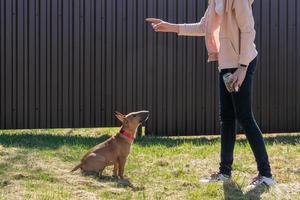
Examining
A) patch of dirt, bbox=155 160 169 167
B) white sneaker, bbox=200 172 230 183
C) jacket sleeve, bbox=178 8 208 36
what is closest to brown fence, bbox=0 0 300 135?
patch of dirt, bbox=155 160 169 167

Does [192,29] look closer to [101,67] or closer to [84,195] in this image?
[84,195]

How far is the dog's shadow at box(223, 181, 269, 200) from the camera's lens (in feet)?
15.6

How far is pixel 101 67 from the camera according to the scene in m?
8.77

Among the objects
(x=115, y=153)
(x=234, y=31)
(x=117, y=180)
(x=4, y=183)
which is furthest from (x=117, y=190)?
(x=234, y=31)

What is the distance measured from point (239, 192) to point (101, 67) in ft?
14.2

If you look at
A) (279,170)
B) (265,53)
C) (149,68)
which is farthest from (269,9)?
(279,170)

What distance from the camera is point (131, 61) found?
8.77 meters

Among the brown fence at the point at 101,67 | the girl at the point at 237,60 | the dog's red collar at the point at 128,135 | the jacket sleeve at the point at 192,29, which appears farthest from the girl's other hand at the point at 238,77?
the brown fence at the point at 101,67

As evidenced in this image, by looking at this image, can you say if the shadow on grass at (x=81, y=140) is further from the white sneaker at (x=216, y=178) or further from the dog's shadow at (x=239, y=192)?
the dog's shadow at (x=239, y=192)

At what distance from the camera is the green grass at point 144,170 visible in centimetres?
488

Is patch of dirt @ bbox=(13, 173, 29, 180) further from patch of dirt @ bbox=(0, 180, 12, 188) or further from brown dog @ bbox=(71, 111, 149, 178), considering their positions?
brown dog @ bbox=(71, 111, 149, 178)

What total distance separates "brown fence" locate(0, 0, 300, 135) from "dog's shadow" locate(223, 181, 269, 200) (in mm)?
3772

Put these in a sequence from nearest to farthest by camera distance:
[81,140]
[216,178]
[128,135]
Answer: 1. [216,178]
2. [128,135]
3. [81,140]

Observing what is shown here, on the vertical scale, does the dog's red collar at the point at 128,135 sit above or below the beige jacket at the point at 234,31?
below
